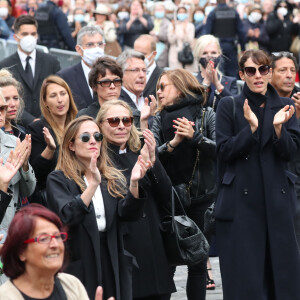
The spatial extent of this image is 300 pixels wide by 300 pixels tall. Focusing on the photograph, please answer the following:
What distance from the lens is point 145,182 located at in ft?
24.1

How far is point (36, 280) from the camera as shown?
16.6 ft

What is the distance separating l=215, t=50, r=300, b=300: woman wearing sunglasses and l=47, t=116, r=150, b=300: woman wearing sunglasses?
0.97m

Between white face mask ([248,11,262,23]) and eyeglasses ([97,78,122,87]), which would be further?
white face mask ([248,11,262,23])

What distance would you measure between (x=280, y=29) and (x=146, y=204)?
1519 cm

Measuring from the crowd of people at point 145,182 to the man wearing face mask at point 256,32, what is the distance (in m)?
11.6

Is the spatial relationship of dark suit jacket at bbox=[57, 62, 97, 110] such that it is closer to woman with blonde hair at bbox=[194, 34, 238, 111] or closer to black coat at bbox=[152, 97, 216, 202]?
woman with blonde hair at bbox=[194, 34, 238, 111]

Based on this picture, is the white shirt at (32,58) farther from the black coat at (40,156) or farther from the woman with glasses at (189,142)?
the woman with glasses at (189,142)

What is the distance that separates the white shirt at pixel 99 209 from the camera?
21.8 ft

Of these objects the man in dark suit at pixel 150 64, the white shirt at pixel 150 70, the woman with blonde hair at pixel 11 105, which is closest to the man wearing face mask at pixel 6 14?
the man in dark suit at pixel 150 64

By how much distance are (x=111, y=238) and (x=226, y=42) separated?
1225 cm

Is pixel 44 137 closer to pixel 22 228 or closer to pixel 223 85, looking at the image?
pixel 223 85

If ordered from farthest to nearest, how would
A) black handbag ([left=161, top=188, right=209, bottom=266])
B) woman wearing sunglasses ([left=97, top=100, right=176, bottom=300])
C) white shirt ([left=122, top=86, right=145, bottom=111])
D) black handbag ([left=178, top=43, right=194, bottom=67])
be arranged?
black handbag ([left=178, top=43, right=194, bottom=67]) < white shirt ([left=122, top=86, right=145, bottom=111]) < black handbag ([left=161, top=188, right=209, bottom=266]) < woman wearing sunglasses ([left=97, top=100, right=176, bottom=300])

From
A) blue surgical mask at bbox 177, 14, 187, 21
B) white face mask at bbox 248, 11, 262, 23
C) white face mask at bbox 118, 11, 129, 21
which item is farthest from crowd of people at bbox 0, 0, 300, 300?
white face mask at bbox 118, 11, 129, 21

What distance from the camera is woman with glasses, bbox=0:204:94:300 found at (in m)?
5.02
